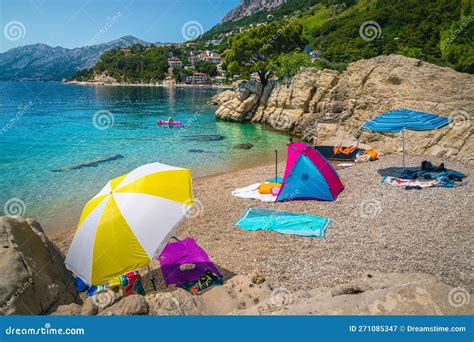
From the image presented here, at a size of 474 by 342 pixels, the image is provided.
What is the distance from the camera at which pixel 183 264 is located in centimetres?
712

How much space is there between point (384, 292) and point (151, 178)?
14.6ft

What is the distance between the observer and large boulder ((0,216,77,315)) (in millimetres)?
4723

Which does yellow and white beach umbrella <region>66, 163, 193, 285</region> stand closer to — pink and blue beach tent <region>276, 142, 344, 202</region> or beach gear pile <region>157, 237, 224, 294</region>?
beach gear pile <region>157, 237, 224, 294</region>

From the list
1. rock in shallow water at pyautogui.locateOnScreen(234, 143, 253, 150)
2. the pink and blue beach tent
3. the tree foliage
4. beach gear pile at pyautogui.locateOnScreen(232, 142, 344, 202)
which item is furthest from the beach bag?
the tree foliage

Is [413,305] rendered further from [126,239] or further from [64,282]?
[64,282]

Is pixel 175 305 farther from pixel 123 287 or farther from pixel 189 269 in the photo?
pixel 123 287

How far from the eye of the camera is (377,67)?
22.8m

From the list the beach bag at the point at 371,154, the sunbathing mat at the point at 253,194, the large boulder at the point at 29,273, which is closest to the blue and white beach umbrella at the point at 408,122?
the beach bag at the point at 371,154

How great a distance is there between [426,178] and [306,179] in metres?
4.62

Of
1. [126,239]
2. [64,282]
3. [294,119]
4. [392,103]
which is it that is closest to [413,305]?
[126,239]

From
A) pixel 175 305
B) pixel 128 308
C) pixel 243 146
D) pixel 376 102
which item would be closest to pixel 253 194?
pixel 175 305

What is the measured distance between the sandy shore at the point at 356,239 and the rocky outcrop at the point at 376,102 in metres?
4.65

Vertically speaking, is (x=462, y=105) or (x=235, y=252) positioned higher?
(x=462, y=105)
